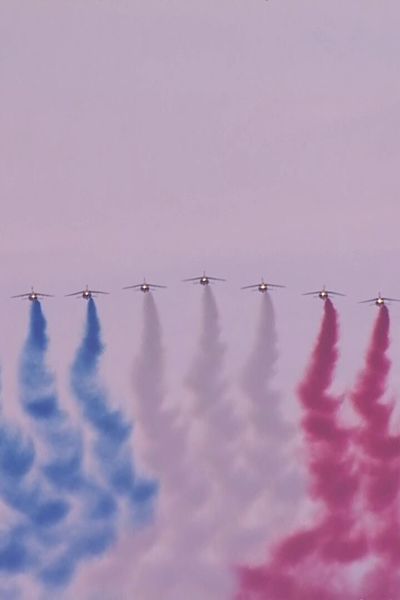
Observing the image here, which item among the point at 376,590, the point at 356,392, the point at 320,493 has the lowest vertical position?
the point at 376,590

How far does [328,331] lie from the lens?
59.8 m

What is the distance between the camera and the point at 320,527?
191 ft

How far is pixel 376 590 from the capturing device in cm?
5759

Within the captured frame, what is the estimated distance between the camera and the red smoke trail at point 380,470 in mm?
58094

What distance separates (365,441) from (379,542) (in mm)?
3874

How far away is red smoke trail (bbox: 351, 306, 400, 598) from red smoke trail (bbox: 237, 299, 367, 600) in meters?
0.66

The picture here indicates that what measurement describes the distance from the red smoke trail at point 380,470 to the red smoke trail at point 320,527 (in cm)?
66

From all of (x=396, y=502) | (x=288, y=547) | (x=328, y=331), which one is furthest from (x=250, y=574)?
(x=328, y=331)

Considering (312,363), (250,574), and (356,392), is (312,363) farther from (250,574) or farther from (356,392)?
(250,574)

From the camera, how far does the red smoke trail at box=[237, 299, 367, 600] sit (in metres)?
57.8

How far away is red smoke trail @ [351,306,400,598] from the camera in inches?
2287

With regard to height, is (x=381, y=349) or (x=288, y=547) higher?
(x=381, y=349)

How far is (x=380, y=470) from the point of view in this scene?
192 feet

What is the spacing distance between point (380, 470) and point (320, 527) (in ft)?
10.5
